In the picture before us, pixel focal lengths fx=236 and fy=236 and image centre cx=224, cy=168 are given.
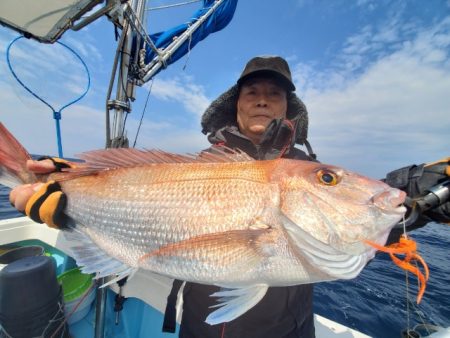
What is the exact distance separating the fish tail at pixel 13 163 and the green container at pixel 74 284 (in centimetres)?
171

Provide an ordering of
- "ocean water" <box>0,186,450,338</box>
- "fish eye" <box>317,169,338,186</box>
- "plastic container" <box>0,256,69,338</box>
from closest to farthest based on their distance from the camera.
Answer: "fish eye" <box>317,169,338,186</box>
"plastic container" <box>0,256,69,338</box>
"ocean water" <box>0,186,450,338</box>

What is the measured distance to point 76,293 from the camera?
3.05m

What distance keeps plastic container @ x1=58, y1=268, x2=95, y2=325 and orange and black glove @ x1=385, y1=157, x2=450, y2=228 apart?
11.2 ft

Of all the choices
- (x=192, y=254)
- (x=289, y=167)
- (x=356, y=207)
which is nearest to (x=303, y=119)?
(x=289, y=167)

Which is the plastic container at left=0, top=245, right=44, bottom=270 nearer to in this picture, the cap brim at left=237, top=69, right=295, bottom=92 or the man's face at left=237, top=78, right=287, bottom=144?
the man's face at left=237, top=78, right=287, bottom=144

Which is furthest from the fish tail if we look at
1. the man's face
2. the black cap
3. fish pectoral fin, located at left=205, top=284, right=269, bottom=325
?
the black cap

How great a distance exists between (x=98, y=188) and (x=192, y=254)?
3.09 feet

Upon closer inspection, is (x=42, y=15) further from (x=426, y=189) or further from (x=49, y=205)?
(x=426, y=189)

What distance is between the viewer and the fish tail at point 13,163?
2.11 meters

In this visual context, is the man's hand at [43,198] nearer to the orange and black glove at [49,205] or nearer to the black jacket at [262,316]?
the orange and black glove at [49,205]

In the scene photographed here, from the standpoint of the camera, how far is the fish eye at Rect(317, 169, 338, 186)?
1470 millimetres

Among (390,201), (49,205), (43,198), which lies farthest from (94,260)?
(390,201)

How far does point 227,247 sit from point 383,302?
583 centimetres

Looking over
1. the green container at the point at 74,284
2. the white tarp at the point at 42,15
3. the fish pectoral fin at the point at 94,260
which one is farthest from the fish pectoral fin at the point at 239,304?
the white tarp at the point at 42,15
